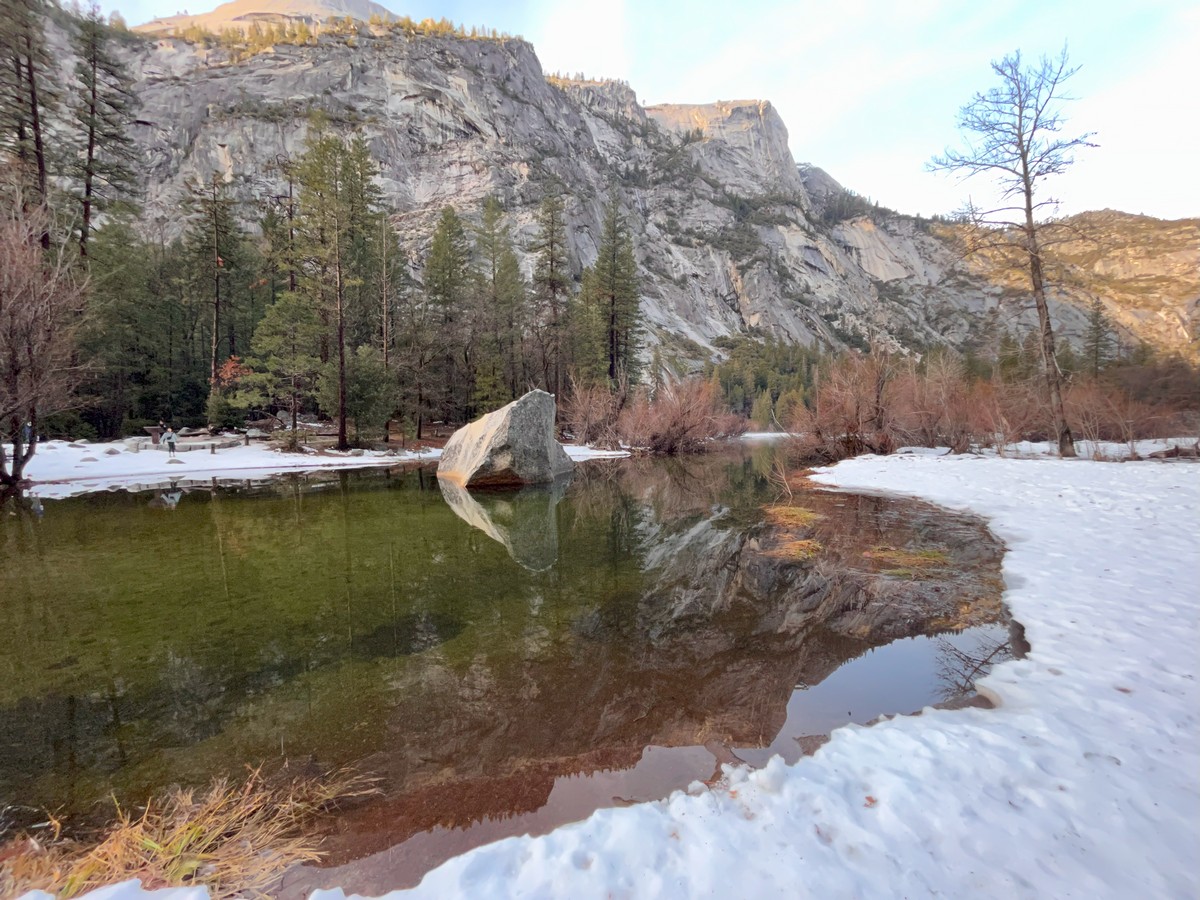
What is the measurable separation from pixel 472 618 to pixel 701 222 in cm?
12449

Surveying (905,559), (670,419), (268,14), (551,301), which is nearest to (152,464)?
(670,419)

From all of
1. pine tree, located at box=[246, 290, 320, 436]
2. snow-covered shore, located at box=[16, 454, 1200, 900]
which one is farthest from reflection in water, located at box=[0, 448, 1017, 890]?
pine tree, located at box=[246, 290, 320, 436]

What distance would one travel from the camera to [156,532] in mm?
7832

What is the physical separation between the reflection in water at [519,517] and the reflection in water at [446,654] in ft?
0.52

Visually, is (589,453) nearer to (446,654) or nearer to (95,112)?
(446,654)

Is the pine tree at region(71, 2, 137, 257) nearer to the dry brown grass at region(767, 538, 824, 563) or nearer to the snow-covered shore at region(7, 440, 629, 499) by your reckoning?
the snow-covered shore at region(7, 440, 629, 499)

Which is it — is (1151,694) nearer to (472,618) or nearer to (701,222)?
(472,618)

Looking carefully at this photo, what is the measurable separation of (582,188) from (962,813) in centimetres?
9735

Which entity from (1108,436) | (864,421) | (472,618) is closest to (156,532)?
(472,618)

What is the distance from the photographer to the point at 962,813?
78.7 inches

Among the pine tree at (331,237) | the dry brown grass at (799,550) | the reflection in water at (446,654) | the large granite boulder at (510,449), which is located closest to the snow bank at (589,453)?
the large granite boulder at (510,449)

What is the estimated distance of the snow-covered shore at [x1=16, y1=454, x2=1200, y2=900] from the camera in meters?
1.72

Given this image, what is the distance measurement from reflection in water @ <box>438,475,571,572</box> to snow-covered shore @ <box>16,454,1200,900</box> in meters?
4.32

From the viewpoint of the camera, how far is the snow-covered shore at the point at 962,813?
1.72 metres
